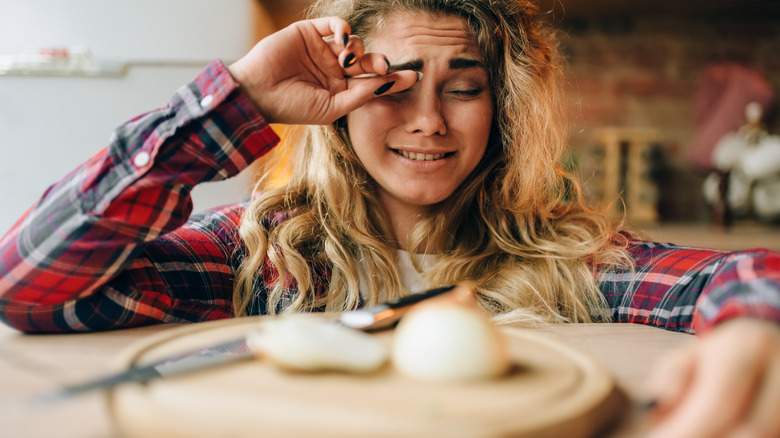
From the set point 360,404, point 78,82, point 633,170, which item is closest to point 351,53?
point 360,404

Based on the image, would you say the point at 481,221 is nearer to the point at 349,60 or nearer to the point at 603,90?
the point at 349,60

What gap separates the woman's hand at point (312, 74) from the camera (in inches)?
38.0

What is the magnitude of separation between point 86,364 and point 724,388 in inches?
23.5

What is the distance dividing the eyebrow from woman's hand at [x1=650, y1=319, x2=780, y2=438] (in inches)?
30.1

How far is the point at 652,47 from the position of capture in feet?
8.96

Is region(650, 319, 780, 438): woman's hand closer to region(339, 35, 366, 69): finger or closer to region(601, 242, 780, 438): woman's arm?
region(601, 242, 780, 438): woman's arm

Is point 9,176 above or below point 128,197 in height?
below

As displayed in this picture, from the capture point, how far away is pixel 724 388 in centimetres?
42

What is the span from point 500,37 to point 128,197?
2.46 ft

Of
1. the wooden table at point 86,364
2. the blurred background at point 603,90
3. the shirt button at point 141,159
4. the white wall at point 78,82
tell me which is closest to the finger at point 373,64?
the shirt button at point 141,159

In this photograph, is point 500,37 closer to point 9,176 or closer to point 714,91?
point 9,176

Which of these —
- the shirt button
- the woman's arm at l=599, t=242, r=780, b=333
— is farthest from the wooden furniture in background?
the shirt button

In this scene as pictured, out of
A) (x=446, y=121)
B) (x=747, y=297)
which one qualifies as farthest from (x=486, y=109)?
(x=747, y=297)

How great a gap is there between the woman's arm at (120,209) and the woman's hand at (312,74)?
0.06 metres
